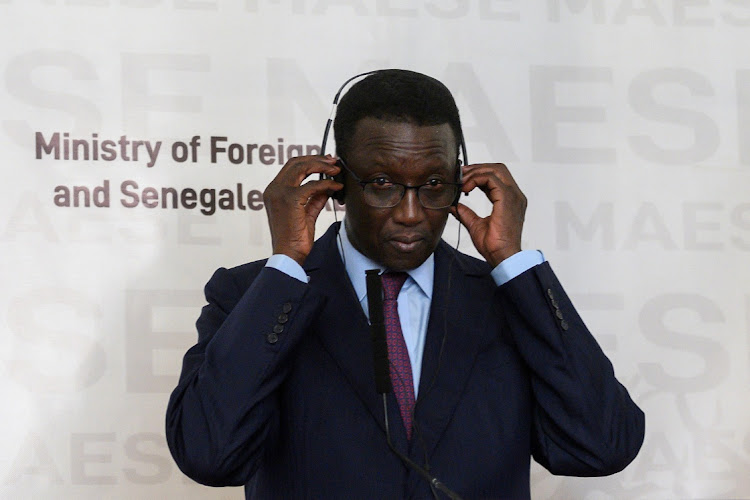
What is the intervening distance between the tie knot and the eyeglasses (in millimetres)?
161

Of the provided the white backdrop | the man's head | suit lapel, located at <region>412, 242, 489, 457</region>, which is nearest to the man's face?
the man's head

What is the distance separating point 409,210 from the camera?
5.79 ft

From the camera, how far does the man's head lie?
178 cm

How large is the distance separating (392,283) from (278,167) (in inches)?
40.0

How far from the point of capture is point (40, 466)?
8.54 feet

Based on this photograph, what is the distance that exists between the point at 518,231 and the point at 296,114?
1.13 metres

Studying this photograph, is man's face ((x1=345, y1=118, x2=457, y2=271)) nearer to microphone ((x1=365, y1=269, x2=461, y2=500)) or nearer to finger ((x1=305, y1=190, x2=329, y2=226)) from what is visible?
finger ((x1=305, y1=190, x2=329, y2=226))

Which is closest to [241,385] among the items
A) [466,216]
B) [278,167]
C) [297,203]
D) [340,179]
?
[297,203]

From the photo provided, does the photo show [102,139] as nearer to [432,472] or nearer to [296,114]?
[296,114]

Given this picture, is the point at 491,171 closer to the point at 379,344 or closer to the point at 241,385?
the point at 379,344

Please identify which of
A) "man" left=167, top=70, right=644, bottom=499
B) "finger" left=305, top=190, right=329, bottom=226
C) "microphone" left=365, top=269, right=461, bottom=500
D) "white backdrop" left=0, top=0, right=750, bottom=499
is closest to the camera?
"microphone" left=365, top=269, right=461, bottom=500

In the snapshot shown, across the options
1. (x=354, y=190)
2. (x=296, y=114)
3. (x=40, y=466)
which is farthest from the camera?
(x=296, y=114)

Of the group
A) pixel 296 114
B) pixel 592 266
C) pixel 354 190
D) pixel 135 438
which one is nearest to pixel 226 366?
pixel 354 190

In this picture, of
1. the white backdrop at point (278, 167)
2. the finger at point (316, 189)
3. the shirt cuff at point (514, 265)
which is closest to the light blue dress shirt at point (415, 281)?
the shirt cuff at point (514, 265)
